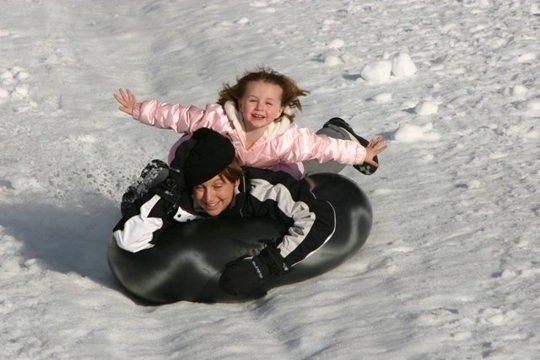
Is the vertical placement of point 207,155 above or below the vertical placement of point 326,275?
above

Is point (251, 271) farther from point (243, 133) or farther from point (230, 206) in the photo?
point (243, 133)

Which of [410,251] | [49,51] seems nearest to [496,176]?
[410,251]

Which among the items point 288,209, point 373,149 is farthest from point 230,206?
point 373,149

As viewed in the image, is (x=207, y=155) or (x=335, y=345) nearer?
(x=335, y=345)

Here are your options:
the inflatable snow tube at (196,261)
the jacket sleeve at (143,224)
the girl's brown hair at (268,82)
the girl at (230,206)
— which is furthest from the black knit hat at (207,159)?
the girl's brown hair at (268,82)

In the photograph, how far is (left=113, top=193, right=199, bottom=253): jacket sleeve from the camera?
5844 millimetres

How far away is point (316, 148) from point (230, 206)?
78 cm

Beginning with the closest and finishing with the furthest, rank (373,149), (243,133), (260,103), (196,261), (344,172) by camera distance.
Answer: (196,261) → (260,103) → (243,133) → (373,149) → (344,172)

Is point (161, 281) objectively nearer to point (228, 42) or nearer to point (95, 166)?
point (95, 166)

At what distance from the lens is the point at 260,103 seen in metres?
6.29

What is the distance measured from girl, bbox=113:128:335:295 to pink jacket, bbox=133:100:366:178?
0.43 m

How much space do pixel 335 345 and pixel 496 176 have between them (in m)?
2.80

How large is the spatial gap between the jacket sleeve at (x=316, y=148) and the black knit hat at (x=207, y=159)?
702 millimetres

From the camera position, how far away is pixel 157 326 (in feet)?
18.3
